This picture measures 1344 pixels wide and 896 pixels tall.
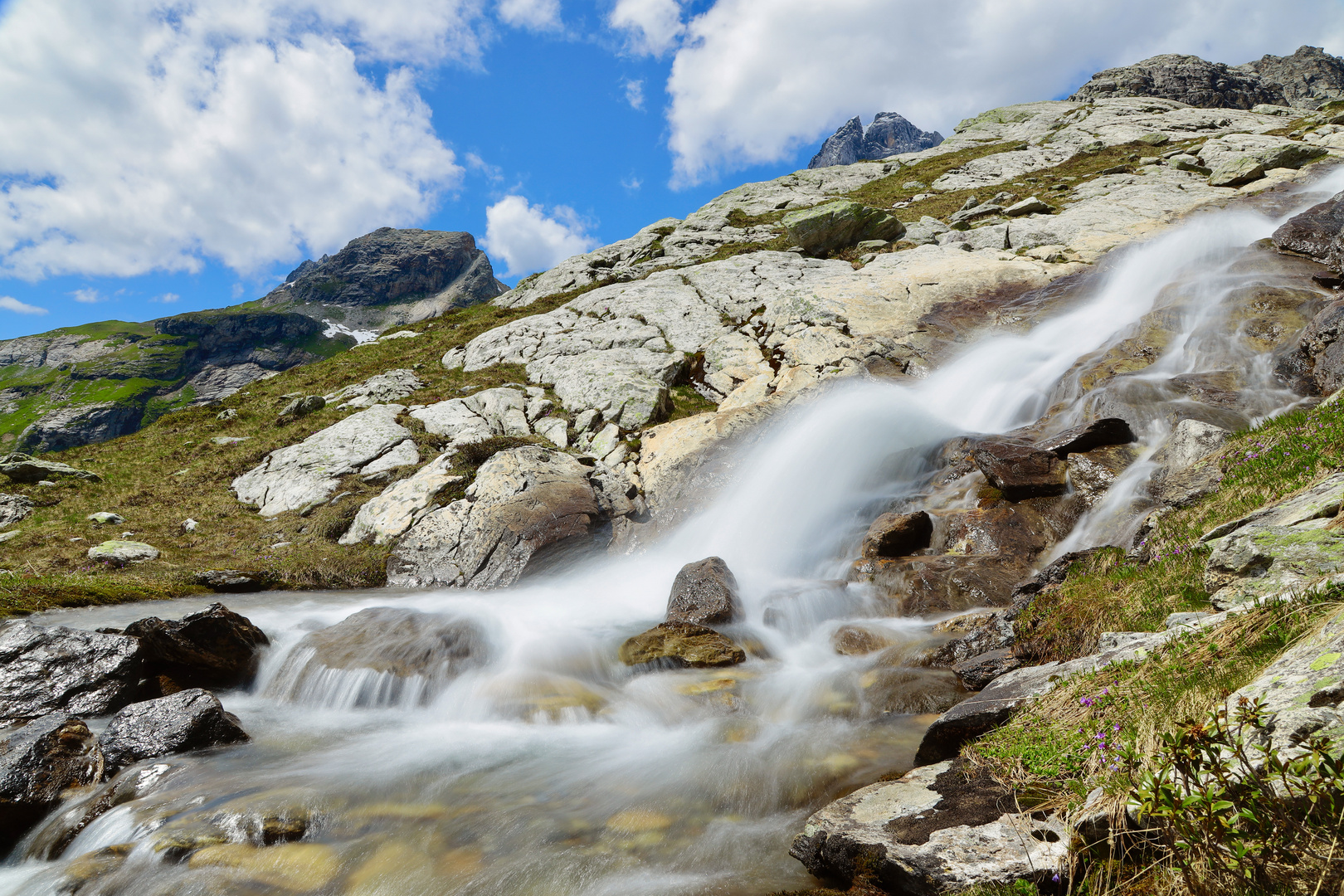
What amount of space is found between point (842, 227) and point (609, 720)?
131 feet

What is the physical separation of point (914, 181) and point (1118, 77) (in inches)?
2306

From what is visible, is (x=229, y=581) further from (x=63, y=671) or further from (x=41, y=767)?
(x=41, y=767)

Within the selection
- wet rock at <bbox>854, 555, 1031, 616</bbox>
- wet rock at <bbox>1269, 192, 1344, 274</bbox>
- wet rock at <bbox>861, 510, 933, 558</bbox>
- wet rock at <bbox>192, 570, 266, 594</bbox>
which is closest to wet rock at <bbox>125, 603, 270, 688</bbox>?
wet rock at <bbox>192, 570, 266, 594</bbox>

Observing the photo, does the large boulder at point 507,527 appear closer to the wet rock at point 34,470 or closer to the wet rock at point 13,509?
the wet rock at point 13,509

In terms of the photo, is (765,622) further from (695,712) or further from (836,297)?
(836,297)

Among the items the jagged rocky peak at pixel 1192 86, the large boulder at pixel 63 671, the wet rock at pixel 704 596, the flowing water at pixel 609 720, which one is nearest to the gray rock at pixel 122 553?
the flowing water at pixel 609 720

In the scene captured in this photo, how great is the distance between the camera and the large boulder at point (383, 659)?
1198 centimetres

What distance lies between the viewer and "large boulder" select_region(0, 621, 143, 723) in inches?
405

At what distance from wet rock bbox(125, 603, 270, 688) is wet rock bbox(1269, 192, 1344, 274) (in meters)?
21.9

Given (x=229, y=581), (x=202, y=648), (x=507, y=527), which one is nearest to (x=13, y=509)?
(x=229, y=581)

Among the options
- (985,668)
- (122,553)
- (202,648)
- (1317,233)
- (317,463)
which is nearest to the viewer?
(985,668)

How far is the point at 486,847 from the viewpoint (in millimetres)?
7102

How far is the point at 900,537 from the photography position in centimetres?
1586

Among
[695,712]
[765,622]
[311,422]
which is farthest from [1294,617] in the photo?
[311,422]
